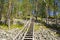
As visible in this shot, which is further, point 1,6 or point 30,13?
point 30,13

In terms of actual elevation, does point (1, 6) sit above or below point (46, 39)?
above

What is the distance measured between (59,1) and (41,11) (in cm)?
1060

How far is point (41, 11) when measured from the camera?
69.0 metres

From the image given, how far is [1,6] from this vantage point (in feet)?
204

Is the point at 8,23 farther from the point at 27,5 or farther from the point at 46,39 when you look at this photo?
the point at 27,5

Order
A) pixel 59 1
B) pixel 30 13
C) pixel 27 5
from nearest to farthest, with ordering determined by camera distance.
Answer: pixel 59 1 < pixel 27 5 < pixel 30 13

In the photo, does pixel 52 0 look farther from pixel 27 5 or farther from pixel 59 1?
pixel 27 5

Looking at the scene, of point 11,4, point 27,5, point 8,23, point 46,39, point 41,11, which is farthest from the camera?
point 27,5

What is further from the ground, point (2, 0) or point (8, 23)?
point (2, 0)

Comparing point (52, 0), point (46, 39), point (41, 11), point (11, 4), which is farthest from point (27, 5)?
point (46, 39)

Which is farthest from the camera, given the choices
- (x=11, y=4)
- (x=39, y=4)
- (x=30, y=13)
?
(x=30, y=13)

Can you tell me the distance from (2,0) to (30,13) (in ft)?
69.5

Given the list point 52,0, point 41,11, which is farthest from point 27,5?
point 52,0

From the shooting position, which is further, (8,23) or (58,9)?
(58,9)
